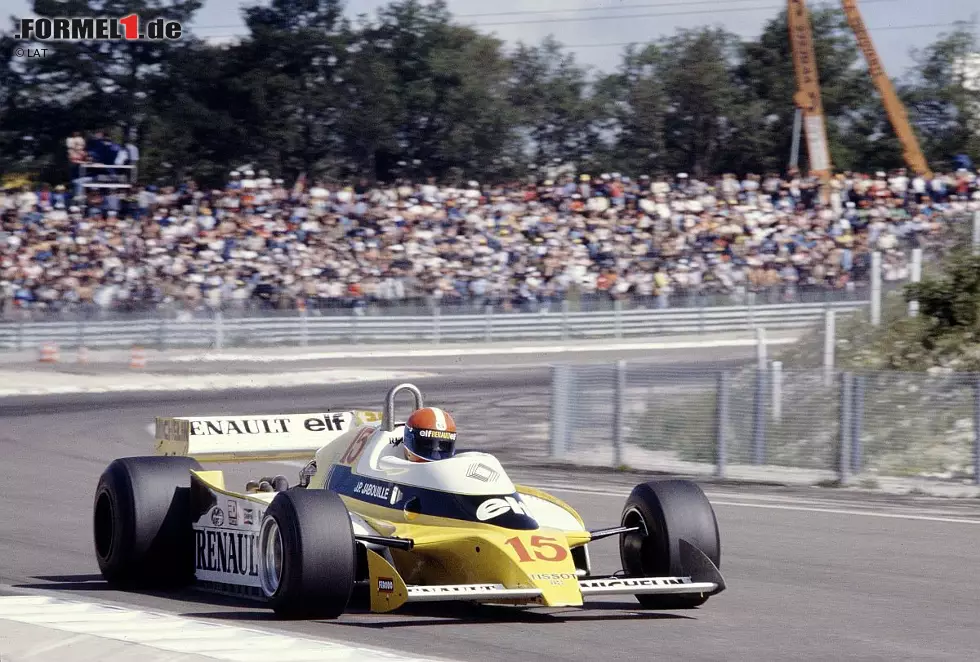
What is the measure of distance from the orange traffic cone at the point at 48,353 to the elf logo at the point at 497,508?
25.6 metres

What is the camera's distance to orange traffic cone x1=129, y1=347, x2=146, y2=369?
104 feet

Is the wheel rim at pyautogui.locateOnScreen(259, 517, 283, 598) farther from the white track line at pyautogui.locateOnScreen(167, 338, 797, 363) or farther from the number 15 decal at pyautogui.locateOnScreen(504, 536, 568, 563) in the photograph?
the white track line at pyautogui.locateOnScreen(167, 338, 797, 363)

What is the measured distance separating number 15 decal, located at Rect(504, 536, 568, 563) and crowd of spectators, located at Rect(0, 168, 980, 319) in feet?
85.1

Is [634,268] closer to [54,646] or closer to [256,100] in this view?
[256,100]

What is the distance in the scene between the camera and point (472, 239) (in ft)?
114

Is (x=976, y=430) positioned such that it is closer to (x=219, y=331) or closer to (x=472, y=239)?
(x=472, y=239)

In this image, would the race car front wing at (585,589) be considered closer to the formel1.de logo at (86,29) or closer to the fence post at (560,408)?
the fence post at (560,408)

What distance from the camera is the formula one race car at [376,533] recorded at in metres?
7.55

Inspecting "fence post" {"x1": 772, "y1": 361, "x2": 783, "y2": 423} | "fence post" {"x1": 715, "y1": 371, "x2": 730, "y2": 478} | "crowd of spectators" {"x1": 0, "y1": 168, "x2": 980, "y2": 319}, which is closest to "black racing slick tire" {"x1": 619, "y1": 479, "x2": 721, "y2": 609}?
"fence post" {"x1": 772, "y1": 361, "x2": 783, "y2": 423}

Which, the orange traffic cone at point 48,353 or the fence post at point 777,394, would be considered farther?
the orange traffic cone at point 48,353

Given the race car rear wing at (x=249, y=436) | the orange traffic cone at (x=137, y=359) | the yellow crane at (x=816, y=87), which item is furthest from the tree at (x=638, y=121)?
the race car rear wing at (x=249, y=436)

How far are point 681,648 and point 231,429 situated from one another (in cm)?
414

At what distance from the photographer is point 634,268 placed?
35.2 meters

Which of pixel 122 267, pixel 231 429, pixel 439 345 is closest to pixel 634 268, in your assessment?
pixel 439 345
